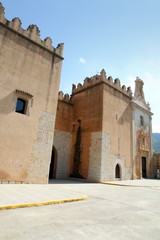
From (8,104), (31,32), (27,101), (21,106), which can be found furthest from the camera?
(31,32)

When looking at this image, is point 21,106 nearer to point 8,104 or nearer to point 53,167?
point 8,104

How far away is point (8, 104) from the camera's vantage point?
8852 mm

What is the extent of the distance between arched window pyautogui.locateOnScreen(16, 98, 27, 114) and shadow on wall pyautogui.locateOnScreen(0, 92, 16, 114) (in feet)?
1.21

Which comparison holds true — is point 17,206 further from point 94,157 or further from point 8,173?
point 94,157

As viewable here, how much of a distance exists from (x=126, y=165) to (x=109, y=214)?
1206 centimetres

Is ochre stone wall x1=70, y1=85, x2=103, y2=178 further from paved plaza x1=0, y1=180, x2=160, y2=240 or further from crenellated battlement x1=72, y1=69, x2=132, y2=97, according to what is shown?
paved plaza x1=0, y1=180, x2=160, y2=240

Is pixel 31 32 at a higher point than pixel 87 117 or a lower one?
higher

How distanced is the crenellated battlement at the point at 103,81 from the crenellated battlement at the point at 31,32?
455 cm

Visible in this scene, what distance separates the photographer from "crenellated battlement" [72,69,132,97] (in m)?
15.1

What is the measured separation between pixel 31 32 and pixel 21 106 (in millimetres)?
4854

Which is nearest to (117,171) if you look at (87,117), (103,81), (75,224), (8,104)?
(87,117)

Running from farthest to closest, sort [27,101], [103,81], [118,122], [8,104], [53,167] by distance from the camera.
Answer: [118,122] → [103,81] → [53,167] → [27,101] → [8,104]

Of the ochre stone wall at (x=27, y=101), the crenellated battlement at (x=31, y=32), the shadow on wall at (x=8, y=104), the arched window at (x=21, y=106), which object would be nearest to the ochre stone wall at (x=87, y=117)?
the ochre stone wall at (x=27, y=101)

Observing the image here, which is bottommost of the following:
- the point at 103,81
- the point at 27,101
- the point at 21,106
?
the point at 21,106
